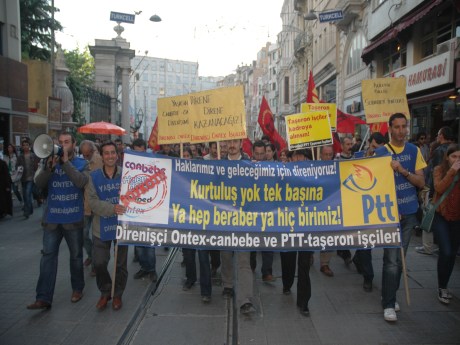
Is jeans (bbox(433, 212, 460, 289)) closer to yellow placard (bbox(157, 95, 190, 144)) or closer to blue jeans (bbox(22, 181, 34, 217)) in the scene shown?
yellow placard (bbox(157, 95, 190, 144))

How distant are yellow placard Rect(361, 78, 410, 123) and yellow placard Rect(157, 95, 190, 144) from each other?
327 cm

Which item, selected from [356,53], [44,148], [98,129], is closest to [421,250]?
[44,148]

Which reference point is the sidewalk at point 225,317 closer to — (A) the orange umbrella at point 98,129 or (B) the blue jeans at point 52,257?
(B) the blue jeans at point 52,257

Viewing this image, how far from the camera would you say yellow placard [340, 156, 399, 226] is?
4699 mm

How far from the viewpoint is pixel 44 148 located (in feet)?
15.8

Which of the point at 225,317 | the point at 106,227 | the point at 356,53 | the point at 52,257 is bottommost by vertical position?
the point at 225,317

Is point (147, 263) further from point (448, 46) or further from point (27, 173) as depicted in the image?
point (448, 46)

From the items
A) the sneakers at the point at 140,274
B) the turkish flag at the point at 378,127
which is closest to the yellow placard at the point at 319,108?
the turkish flag at the point at 378,127

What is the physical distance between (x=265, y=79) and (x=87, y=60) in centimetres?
3821

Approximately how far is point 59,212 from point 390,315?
390cm

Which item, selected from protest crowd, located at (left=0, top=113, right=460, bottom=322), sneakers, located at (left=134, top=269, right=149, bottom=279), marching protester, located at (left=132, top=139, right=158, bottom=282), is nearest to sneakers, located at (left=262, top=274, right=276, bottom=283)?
protest crowd, located at (left=0, top=113, right=460, bottom=322)

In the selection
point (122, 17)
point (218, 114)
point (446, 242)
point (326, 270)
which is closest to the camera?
point (446, 242)

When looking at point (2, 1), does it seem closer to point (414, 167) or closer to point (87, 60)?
point (414, 167)

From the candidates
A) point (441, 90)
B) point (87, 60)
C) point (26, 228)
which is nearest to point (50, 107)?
point (26, 228)
